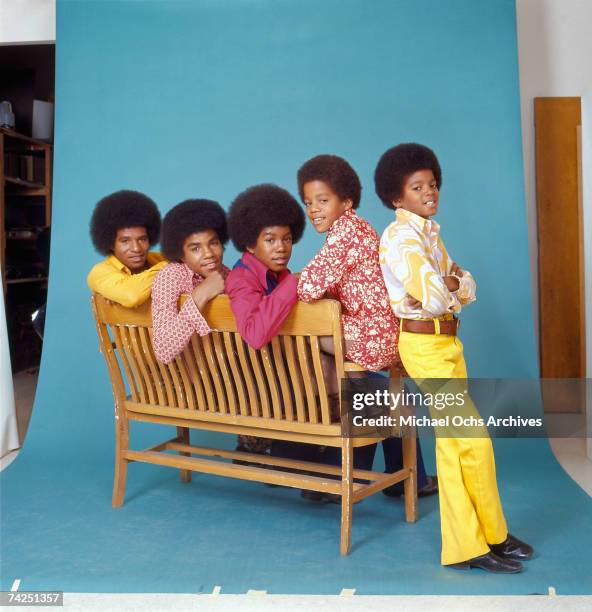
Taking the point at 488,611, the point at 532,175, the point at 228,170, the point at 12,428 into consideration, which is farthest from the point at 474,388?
the point at 12,428

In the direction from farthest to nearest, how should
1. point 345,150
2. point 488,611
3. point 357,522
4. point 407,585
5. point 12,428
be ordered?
point 345,150, point 12,428, point 357,522, point 407,585, point 488,611

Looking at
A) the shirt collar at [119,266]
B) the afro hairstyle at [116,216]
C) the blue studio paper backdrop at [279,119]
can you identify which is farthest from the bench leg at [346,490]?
the blue studio paper backdrop at [279,119]

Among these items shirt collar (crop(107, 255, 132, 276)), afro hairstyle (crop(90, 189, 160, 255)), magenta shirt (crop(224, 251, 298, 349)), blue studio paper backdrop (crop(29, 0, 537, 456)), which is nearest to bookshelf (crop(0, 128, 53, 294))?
blue studio paper backdrop (crop(29, 0, 537, 456))

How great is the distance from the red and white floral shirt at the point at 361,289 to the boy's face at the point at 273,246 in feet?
0.92

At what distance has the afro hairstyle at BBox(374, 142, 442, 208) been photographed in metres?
2.81

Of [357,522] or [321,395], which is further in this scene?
[357,522]

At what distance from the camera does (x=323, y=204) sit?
2.92 m

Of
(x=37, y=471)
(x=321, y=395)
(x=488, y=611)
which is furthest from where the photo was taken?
(x=37, y=471)

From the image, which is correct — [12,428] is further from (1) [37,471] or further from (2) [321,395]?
(2) [321,395]

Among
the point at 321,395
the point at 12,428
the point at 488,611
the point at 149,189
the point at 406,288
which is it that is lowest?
the point at 488,611

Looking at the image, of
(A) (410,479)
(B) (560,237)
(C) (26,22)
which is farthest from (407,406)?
(C) (26,22)

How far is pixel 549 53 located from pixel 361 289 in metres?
2.75

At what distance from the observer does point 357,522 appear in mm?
3191

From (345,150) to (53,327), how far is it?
200 centimetres
